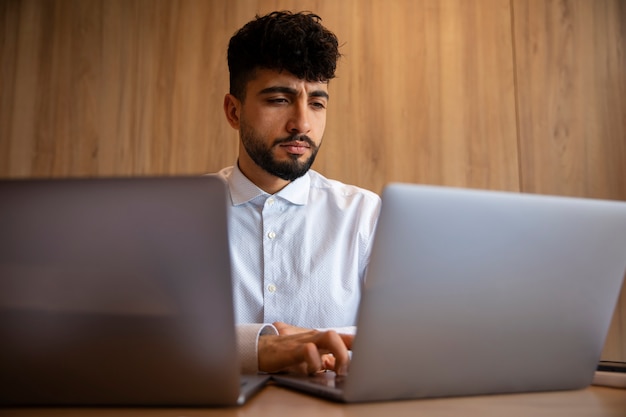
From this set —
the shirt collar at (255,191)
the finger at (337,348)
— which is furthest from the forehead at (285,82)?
the finger at (337,348)

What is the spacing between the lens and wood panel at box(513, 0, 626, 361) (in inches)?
93.3

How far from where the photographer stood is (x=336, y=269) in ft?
5.05

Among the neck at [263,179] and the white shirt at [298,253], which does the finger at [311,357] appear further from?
the neck at [263,179]

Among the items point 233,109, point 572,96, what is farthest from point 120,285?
point 572,96

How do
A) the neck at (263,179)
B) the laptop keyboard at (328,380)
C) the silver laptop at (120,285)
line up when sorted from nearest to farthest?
the silver laptop at (120,285) < the laptop keyboard at (328,380) < the neck at (263,179)

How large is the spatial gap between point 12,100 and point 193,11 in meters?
0.83

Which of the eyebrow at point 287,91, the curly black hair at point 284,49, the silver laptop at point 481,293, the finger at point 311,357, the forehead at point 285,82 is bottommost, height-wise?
the finger at point 311,357

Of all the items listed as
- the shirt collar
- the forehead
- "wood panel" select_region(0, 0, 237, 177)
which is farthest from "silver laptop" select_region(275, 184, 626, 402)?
"wood panel" select_region(0, 0, 237, 177)

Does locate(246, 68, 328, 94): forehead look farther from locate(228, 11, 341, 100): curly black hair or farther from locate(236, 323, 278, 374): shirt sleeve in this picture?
locate(236, 323, 278, 374): shirt sleeve

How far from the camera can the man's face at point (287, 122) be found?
1578mm

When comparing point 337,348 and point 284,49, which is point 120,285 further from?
point 284,49

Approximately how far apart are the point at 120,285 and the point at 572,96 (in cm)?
225

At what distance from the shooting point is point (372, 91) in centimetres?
244

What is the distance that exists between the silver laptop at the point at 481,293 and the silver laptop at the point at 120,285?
144mm
